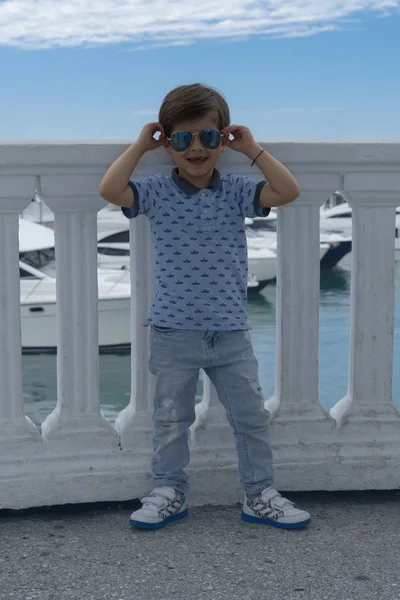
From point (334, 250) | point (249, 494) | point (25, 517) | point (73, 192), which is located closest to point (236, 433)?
point (249, 494)

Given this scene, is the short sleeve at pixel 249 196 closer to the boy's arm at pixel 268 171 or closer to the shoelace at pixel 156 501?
the boy's arm at pixel 268 171

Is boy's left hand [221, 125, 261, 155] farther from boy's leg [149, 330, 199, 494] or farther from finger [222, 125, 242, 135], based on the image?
boy's leg [149, 330, 199, 494]

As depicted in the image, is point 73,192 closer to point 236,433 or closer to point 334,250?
point 236,433

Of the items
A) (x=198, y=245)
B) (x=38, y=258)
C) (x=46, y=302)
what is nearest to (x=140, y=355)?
(x=198, y=245)

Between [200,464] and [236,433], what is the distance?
26 centimetres

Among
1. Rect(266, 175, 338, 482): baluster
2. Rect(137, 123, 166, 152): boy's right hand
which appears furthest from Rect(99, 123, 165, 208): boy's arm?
Rect(266, 175, 338, 482): baluster

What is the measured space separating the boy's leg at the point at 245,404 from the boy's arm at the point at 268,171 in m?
0.46

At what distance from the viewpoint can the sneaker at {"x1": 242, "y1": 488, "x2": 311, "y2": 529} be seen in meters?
2.93

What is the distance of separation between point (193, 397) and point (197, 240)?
551 millimetres

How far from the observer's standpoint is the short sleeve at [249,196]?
2.84 metres

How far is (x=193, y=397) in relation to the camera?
2.98 m

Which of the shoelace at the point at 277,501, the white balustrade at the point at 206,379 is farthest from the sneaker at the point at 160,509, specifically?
the shoelace at the point at 277,501

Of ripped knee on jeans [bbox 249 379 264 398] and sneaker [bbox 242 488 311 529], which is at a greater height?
ripped knee on jeans [bbox 249 379 264 398]

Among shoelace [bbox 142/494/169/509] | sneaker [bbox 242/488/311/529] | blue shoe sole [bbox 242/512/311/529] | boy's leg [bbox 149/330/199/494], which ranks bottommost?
blue shoe sole [bbox 242/512/311/529]
